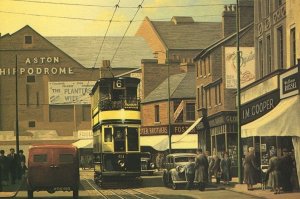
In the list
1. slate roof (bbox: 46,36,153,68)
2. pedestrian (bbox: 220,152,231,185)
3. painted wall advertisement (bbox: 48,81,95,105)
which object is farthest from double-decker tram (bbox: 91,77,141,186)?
painted wall advertisement (bbox: 48,81,95,105)

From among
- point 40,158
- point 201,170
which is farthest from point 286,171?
point 40,158

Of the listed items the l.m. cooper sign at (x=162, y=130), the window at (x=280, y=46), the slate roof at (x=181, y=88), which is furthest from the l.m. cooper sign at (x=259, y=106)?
the slate roof at (x=181, y=88)

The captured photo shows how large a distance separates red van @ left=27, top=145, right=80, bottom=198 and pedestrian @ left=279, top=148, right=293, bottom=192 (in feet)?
22.7

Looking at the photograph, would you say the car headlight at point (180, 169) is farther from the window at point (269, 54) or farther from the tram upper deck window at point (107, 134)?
the window at point (269, 54)

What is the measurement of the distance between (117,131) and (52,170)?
25.4ft

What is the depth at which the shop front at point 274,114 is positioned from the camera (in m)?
27.5

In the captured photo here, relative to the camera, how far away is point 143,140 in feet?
218

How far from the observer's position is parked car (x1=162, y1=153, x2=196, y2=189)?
31.8 metres

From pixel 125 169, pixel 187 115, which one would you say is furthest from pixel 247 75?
pixel 187 115

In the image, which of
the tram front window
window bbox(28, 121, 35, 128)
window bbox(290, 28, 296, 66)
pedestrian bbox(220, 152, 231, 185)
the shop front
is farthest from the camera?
window bbox(28, 121, 35, 128)

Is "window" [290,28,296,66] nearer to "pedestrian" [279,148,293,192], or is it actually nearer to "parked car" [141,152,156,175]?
"pedestrian" [279,148,293,192]

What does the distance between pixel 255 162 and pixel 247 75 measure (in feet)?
39.9

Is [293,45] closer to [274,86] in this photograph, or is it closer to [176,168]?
[274,86]

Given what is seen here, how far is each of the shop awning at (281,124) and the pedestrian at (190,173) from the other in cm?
309
